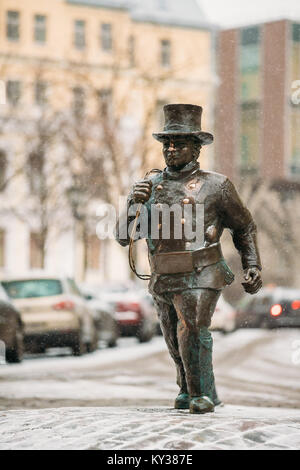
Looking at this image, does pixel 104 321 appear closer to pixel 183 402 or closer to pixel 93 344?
pixel 93 344

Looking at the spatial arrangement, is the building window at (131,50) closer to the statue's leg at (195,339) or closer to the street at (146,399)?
the street at (146,399)

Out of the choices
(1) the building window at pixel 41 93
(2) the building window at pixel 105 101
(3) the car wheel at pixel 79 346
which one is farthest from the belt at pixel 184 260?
(1) the building window at pixel 41 93

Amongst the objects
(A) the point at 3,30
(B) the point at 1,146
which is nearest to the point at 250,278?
(B) the point at 1,146

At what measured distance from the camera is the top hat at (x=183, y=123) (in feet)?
24.6

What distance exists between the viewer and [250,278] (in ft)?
24.8

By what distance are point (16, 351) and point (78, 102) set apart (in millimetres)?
24716

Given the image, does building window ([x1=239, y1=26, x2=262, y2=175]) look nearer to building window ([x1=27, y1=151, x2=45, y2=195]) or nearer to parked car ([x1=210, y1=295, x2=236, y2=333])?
building window ([x1=27, y1=151, x2=45, y2=195])

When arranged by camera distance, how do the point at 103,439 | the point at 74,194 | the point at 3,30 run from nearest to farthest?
the point at 103,439 → the point at 74,194 → the point at 3,30

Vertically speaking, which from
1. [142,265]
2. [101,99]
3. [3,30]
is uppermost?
[3,30]

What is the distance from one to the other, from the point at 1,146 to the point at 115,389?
31.7m

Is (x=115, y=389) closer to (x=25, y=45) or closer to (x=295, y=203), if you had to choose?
(x=295, y=203)

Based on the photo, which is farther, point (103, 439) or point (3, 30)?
point (3, 30)

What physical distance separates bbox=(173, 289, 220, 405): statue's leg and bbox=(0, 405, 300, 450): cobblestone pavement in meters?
0.20

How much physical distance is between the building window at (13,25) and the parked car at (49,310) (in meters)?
33.4
